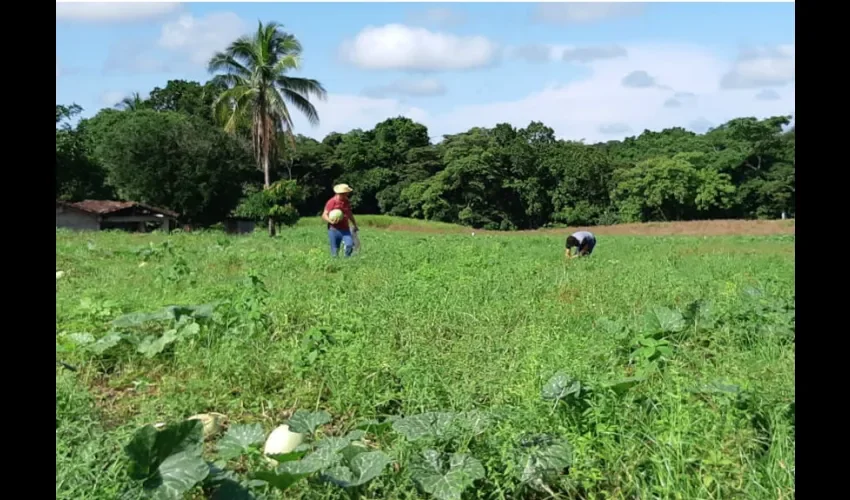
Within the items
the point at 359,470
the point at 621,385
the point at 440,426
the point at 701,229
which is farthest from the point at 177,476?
the point at 701,229

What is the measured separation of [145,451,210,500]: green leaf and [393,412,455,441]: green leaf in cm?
71

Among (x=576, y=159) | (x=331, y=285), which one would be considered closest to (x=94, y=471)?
(x=331, y=285)

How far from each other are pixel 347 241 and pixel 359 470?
8073 millimetres

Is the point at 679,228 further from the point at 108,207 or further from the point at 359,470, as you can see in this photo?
the point at 359,470

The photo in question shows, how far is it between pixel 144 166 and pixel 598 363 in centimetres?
3383

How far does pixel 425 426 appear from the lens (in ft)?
8.67

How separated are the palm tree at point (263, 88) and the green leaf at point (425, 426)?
80.0 ft

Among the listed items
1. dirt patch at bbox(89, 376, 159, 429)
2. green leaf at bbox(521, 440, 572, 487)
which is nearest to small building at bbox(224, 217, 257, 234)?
dirt patch at bbox(89, 376, 159, 429)

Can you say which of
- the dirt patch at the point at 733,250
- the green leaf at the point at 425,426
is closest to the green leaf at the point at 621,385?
the green leaf at the point at 425,426

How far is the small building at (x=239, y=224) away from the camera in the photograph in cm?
3556

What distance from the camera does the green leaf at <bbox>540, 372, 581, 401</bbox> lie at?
287cm

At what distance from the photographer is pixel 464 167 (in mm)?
42438

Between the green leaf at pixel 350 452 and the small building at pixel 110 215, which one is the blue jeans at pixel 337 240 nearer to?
the green leaf at pixel 350 452
